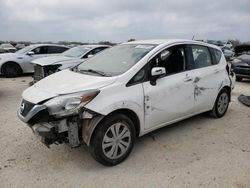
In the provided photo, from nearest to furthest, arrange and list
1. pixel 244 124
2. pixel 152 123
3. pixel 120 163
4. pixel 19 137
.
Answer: pixel 120 163
pixel 152 123
pixel 19 137
pixel 244 124

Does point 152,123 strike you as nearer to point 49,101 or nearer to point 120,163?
point 120,163

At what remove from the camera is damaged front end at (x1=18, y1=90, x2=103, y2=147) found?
307cm

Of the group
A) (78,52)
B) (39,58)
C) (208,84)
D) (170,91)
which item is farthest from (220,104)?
(39,58)

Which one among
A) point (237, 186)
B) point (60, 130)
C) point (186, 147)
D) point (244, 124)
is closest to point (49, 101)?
point (60, 130)

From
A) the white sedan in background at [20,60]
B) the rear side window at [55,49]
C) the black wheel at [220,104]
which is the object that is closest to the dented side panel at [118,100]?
the black wheel at [220,104]

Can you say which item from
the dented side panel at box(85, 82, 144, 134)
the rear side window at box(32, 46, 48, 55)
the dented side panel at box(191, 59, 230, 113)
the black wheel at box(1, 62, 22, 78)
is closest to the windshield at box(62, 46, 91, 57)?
the rear side window at box(32, 46, 48, 55)

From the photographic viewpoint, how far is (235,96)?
7.61m

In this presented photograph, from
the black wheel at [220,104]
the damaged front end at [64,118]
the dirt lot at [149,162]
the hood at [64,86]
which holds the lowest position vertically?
the dirt lot at [149,162]

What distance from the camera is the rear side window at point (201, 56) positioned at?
4.61 m

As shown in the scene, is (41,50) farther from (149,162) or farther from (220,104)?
(149,162)

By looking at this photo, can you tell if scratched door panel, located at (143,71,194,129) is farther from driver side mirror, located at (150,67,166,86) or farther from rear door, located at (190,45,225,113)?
rear door, located at (190,45,225,113)

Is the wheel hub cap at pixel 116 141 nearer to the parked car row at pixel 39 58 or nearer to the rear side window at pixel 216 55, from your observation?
the rear side window at pixel 216 55

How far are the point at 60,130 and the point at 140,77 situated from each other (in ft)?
4.31

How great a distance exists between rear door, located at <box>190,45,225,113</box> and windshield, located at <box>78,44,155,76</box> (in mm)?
1050
